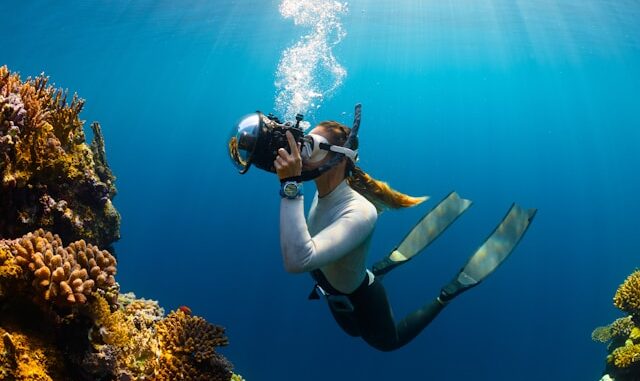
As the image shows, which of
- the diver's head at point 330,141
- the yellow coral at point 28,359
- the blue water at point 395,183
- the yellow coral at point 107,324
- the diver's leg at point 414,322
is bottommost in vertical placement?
the diver's leg at point 414,322

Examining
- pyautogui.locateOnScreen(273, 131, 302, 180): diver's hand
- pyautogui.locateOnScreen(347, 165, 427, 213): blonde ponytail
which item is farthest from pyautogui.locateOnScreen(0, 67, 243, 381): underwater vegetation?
pyautogui.locateOnScreen(347, 165, 427, 213): blonde ponytail

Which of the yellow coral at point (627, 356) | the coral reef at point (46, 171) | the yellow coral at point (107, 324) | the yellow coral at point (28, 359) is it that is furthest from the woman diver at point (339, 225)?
the yellow coral at point (627, 356)

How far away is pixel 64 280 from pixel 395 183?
8803 cm

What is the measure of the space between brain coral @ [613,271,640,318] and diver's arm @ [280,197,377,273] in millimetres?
7373

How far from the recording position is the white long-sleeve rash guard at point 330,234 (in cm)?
310

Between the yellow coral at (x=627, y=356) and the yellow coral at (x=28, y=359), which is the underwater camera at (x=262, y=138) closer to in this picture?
the yellow coral at (x=28, y=359)

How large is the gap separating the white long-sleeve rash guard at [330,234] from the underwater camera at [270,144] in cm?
39

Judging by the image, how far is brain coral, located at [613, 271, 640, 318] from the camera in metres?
8.11

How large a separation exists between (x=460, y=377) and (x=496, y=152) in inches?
4331

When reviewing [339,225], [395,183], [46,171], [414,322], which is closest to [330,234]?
[339,225]

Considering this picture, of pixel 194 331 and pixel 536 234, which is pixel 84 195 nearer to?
→ pixel 194 331

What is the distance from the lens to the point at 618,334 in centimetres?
908

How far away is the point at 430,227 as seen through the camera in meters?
7.11

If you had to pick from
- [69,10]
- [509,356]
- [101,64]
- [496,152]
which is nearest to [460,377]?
[509,356]
